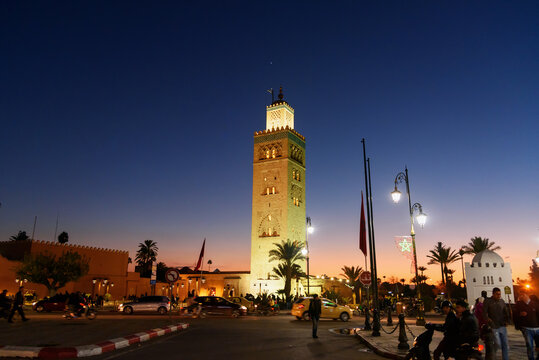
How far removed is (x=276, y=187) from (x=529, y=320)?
5289cm

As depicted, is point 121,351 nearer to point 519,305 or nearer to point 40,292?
point 519,305

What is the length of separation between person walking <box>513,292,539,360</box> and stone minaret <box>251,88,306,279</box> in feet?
163

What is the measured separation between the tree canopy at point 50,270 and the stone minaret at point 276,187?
22.9m

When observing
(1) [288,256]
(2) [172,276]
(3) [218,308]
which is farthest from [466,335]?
(1) [288,256]

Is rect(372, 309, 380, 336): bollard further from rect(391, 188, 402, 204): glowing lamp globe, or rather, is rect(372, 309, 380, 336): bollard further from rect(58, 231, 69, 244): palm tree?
rect(58, 231, 69, 244): palm tree

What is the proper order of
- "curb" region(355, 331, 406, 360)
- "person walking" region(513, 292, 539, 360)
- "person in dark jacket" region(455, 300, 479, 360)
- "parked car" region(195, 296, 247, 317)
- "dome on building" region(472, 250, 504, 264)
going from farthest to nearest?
1. "dome on building" region(472, 250, 504, 264)
2. "parked car" region(195, 296, 247, 317)
3. "curb" region(355, 331, 406, 360)
4. "person walking" region(513, 292, 539, 360)
5. "person in dark jacket" region(455, 300, 479, 360)

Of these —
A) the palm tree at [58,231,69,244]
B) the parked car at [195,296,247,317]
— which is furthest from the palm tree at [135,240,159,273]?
the parked car at [195,296,247,317]

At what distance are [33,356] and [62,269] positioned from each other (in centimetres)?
3920

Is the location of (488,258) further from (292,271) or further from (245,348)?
(245,348)

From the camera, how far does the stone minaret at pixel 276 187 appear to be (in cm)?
5981

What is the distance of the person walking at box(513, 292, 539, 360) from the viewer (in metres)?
9.27

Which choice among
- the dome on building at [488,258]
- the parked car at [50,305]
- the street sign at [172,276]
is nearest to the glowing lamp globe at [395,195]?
the street sign at [172,276]

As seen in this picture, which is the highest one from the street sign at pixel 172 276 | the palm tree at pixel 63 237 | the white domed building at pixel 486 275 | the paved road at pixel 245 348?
the palm tree at pixel 63 237

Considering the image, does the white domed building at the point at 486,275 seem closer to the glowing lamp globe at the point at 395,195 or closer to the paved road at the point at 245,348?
the glowing lamp globe at the point at 395,195
